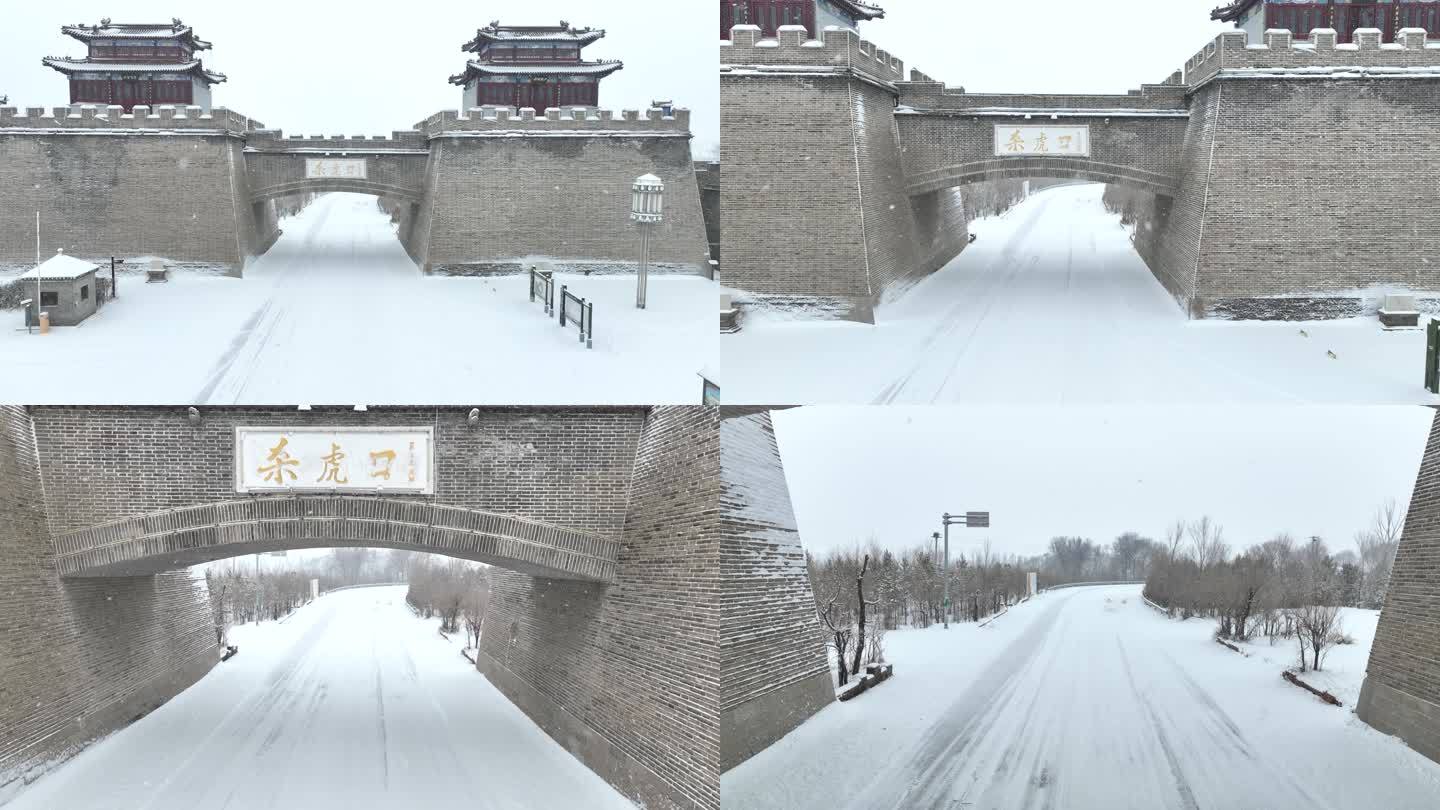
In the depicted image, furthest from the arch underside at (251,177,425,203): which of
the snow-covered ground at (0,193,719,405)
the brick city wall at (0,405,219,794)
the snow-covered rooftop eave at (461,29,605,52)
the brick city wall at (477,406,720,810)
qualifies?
the brick city wall at (477,406,720,810)

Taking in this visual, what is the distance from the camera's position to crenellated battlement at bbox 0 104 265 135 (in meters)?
13.5

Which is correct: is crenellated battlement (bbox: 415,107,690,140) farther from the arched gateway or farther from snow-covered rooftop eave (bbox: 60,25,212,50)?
the arched gateway

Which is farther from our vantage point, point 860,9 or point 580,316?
point 860,9

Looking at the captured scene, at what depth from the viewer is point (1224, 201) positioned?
55.6 feet

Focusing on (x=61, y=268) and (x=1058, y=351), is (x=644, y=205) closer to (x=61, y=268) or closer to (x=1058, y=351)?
(x=1058, y=351)

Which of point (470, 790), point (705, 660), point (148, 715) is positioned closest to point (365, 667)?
point (148, 715)

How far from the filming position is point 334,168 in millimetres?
19703

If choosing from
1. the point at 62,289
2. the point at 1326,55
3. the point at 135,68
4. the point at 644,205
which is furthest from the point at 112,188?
the point at 1326,55

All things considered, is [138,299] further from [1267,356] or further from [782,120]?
[1267,356]

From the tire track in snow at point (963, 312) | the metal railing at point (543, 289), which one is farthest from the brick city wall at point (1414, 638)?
the metal railing at point (543, 289)

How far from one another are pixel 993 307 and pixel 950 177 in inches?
104

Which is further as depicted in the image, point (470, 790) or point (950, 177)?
point (950, 177)

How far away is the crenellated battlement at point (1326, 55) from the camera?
16.8 meters

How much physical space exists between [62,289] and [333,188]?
7.53 meters
